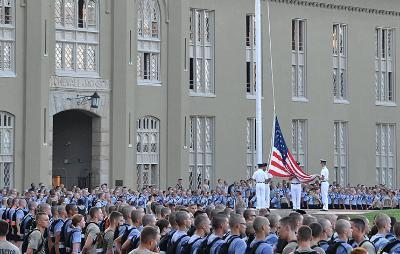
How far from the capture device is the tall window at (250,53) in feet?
195

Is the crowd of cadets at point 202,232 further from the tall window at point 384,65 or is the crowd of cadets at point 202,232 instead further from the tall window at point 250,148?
the tall window at point 384,65

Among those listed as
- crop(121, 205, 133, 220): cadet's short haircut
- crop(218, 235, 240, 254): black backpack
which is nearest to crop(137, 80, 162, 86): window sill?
crop(121, 205, 133, 220): cadet's short haircut

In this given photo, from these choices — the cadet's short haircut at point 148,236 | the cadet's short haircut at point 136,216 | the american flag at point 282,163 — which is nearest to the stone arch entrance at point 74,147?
the american flag at point 282,163

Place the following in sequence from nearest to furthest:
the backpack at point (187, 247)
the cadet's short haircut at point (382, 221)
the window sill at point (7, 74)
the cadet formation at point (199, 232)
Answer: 1. the cadet formation at point (199, 232)
2. the cadet's short haircut at point (382, 221)
3. the backpack at point (187, 247)
4. the window sill at point (7, 74)

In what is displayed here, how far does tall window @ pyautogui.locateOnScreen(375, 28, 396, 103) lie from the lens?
6662 centimetres

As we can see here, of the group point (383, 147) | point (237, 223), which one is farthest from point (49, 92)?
point (237, 223)

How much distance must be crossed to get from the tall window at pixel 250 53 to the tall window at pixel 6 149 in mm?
14914

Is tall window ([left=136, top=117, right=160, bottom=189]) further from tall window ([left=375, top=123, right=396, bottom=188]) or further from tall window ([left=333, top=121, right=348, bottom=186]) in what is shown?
tall window ([left=375, top=123, right=396, bottom=188])

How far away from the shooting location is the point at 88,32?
173ft

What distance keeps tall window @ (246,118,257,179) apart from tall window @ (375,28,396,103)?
1044 centimetres

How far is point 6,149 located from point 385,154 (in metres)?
26.6

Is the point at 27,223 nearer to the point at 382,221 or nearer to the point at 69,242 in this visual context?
the point at 69,242

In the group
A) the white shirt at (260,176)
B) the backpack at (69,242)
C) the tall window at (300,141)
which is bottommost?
the backpack at (69,242)

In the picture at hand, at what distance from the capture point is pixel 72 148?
180 feet
